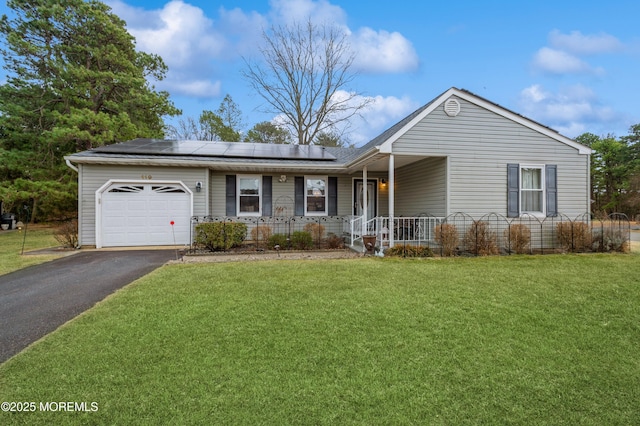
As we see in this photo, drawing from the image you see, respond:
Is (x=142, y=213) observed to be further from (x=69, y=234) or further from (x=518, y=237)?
(x=518, y=237)

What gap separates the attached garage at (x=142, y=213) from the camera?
972cm

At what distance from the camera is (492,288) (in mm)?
4980

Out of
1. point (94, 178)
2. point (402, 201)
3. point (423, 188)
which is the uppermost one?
point (94, 178)

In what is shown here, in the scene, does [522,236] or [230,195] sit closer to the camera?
[522,236]

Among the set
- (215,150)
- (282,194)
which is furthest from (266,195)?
(215,150)

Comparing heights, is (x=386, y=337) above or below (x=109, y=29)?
below

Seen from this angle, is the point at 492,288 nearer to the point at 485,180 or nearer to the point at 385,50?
the point at 485,180

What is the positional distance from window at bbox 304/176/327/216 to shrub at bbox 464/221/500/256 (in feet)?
17.0

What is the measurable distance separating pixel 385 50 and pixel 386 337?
1985 cm

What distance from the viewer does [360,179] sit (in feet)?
39.4

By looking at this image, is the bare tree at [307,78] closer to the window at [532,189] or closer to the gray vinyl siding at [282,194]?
the gray vinyl siding at [282,194]

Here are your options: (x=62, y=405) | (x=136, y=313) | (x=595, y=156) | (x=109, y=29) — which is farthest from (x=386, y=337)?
(x=595, y=156)

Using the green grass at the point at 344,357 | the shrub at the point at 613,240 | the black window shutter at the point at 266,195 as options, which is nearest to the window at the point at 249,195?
the black window shutter at the point at 266,195

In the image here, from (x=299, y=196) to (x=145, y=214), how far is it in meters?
5.34
